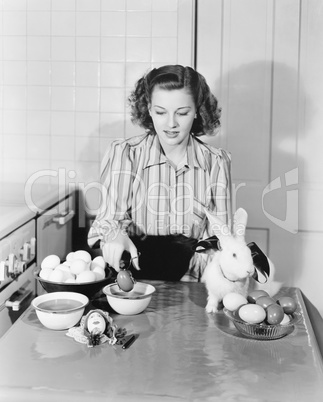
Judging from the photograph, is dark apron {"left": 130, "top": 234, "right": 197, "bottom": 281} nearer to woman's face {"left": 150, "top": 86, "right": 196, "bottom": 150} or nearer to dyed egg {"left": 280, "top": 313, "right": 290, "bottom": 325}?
woman's face {"left": 150, "top": 86, "right": 196, "bottom": 150}

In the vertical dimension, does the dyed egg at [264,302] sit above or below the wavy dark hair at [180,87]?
below

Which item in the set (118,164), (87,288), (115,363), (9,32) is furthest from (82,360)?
(9,32)

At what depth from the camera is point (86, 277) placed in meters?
1.81

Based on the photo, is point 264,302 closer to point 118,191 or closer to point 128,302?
point 128,302

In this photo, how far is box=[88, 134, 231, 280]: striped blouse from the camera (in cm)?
242

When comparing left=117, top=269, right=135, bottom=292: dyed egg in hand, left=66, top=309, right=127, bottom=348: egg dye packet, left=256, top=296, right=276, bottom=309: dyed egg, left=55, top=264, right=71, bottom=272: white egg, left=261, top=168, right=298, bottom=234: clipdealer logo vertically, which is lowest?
left=66, top=309, right=127, bottom=348: egg dye packet

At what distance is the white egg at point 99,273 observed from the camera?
184 cm

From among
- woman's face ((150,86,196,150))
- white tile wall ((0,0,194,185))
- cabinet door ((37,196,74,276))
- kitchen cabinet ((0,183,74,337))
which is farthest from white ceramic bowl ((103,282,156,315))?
white tile wall ((0,0,194,185))

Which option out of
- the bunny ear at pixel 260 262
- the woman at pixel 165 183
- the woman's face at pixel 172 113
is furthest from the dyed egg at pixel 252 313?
the woman's face at pixel 172 113

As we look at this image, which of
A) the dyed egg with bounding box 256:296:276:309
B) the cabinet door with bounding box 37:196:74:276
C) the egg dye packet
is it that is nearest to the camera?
the egg dye packet

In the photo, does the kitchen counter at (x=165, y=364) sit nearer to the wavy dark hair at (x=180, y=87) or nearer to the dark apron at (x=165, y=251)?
the dark apron at (x=165, y=251)

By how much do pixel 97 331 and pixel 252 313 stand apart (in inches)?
14.9

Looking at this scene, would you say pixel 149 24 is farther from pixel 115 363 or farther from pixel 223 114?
pixel 115 363

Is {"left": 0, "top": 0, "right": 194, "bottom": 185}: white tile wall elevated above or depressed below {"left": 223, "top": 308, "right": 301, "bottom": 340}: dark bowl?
above
